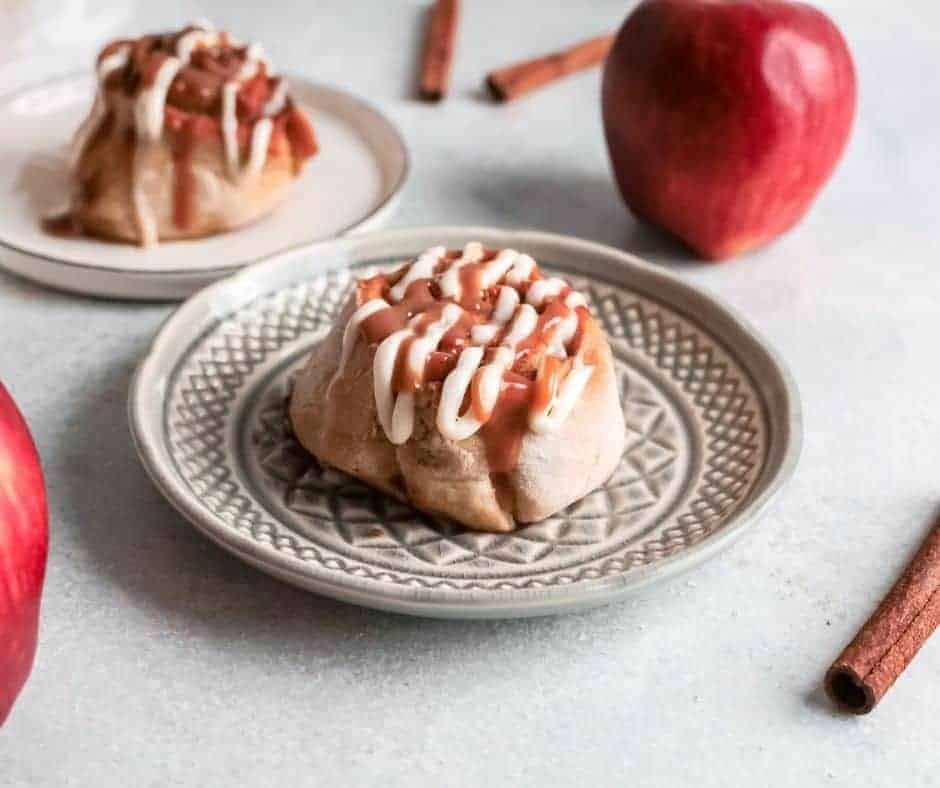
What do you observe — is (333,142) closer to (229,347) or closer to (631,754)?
(229,347)

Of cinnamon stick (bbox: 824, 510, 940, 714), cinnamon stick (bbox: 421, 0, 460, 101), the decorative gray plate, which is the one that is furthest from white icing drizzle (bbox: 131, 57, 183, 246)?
cinnamon stick (bbox: 824, 510, 940, 714)

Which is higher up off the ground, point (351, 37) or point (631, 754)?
point (631, 754)

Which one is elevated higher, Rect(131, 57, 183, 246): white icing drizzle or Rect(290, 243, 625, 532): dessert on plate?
Rect(290, 243, 625, 532): dessert on plate

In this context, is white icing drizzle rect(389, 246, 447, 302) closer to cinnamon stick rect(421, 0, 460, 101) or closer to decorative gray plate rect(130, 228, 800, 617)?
decorative gray plate rect(130, 228, 800, 617)

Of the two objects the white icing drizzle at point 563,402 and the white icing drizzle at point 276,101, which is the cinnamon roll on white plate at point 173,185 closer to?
the white icing drizzle at point 276,101

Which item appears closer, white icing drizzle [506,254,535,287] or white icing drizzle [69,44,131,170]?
white icing drizzle [506,254,535,287]

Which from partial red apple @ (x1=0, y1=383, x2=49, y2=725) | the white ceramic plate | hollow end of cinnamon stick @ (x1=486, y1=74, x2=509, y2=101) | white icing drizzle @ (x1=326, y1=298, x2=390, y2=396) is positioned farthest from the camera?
hollow end of cinnamon stick @ (x1=486, y1=74, x2=509, y2=101)

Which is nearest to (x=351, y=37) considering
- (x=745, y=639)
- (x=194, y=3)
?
(x=194, y=3)
